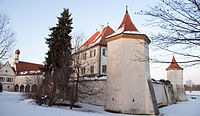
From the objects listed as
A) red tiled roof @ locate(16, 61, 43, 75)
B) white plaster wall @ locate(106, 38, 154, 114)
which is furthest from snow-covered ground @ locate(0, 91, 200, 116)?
red tiled roof @ locate(16, 61, 43, 75)

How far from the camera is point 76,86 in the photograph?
48.8ft

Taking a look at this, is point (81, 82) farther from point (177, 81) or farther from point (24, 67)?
point (24, 67)

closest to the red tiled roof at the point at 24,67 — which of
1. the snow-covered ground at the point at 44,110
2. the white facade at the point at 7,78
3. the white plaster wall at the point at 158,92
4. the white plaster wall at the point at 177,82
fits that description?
the white facade at the point at 7,78

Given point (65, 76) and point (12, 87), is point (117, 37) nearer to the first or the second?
point (65, 76)

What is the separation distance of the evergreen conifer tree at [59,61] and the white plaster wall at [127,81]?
3.98m

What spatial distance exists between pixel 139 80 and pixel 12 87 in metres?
47.2

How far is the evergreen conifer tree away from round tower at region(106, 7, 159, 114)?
13.2 ft

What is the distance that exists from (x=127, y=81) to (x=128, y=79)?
8.1 inches

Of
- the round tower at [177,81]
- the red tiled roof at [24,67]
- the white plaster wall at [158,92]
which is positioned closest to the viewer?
the white plaster wall at [158,92]

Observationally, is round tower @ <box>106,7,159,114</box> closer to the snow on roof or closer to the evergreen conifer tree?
the snow on roof

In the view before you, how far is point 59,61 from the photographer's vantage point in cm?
1806

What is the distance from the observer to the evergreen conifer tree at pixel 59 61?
14695mm

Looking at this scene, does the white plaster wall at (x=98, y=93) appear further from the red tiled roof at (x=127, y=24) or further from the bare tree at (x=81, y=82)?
the red tiled roof at (x=127, y=24)

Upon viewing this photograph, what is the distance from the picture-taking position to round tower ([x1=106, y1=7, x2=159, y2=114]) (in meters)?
14.2
